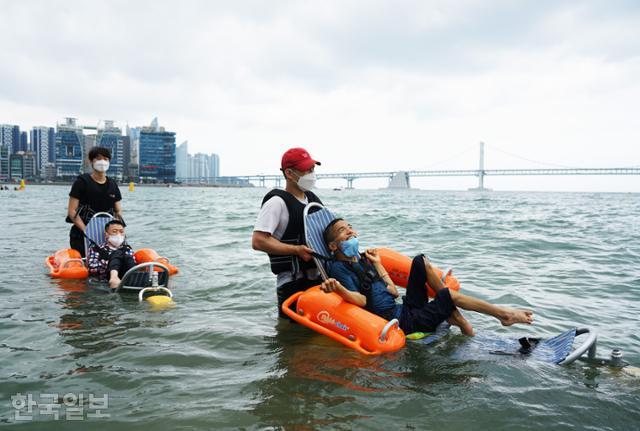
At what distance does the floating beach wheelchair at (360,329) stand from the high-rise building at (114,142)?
17281 cm

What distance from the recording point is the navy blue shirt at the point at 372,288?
16.0 feet

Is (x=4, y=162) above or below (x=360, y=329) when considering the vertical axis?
above

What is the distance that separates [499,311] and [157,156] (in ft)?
597

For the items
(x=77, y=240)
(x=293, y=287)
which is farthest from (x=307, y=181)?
(x=77, y=240)

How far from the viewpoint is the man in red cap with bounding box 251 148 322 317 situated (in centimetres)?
477

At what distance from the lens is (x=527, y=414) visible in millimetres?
3400

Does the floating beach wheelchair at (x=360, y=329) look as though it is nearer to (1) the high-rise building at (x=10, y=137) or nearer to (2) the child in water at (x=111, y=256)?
(2) the child in water at (x=111, y=256)

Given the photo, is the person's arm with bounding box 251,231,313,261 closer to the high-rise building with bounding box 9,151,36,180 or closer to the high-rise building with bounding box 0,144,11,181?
the high-rise building with bounding box 9,151,36,180

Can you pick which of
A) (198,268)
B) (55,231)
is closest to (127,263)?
(198,268)

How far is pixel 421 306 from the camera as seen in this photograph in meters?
4.96

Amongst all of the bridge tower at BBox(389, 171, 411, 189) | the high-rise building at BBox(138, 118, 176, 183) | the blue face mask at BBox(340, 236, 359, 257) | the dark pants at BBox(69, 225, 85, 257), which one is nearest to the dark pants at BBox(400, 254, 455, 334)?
the blue face mask at BBox(340, 236, 359, 257)

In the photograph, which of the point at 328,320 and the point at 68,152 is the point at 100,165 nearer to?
the point at 328,320

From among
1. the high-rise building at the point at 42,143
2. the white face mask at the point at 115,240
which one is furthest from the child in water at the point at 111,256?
the high-rise building at the point at 42,143

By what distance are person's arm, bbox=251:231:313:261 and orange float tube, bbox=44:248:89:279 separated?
4.75m
